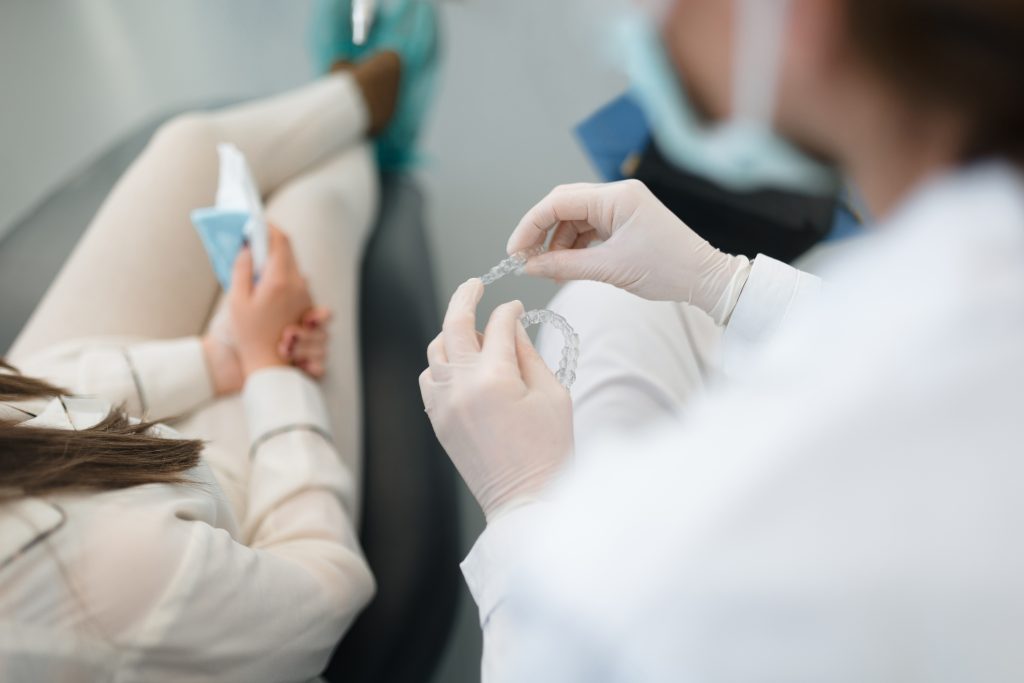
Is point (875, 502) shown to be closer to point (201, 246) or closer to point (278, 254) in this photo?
point (278, 254)

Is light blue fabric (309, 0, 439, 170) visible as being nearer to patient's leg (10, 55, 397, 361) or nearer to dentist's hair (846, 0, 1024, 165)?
patient's leg (10, 55, 397, 361)

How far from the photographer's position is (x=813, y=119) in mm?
A: 360

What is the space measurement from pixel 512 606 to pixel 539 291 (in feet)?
1.17

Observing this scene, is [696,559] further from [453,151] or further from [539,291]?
[453,151]

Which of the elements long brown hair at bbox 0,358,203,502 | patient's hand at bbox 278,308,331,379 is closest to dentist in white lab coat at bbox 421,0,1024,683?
long brown hair at bbox 0,358,203,502

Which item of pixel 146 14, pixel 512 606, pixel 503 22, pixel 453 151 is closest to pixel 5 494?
pixel 512 606

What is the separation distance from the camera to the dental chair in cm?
80

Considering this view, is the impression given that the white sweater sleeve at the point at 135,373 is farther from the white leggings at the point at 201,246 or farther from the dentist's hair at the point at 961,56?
the dentist's hair at the point at 961,56

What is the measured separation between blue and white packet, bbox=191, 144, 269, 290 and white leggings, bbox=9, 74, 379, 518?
3.3 inches

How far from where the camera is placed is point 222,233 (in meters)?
0.87

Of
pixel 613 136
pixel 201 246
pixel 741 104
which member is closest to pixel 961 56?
pixel 741 104

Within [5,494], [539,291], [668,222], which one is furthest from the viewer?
[539,291]

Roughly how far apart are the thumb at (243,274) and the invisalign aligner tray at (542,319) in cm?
37

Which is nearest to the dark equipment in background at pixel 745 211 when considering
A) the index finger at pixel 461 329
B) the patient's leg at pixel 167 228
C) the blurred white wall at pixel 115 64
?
the index finger at pixel 461 329
